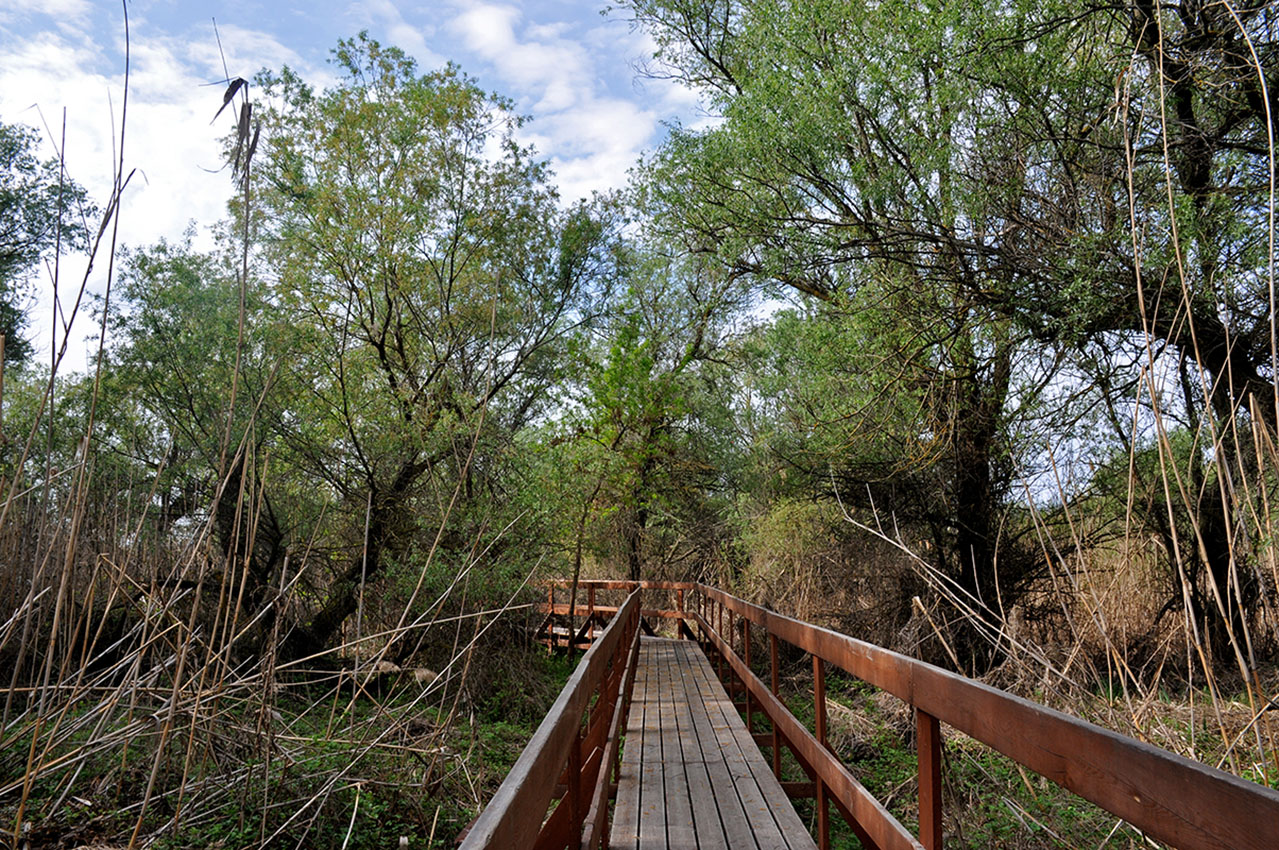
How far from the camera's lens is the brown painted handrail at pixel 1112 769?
3.36 feet

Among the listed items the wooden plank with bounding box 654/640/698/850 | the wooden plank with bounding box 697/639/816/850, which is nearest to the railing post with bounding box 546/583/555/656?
the wooden plank with bounding box 654/640/698/850

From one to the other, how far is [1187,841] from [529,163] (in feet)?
39.3

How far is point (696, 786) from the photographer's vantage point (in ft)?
13.0

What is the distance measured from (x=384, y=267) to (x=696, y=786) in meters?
8.46

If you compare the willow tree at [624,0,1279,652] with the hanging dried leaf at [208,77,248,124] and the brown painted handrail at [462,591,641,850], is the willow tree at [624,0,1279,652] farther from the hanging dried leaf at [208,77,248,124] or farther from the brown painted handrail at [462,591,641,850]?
the hanging dried leaf at [208,77,248,124]

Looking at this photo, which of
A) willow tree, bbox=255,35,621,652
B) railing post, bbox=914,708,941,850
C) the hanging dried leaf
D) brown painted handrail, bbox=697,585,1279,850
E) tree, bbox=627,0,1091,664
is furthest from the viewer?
willow tree, bbox=255,35,621,652

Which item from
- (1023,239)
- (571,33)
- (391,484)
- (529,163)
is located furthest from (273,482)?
(1023,239)

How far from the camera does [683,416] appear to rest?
60.2ft

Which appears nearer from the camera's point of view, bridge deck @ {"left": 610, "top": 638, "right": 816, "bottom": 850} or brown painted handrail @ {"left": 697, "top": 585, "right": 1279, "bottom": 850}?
brown painted handrail @ {"left": 697, "top": 585, "right": 1279, "bottom": 850}

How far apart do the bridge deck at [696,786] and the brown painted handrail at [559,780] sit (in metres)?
0.29

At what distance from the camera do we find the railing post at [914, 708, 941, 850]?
2002 millimetres

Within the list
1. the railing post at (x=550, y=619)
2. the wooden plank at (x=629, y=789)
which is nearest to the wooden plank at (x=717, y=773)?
the wooden plank at (x=629, y=789)

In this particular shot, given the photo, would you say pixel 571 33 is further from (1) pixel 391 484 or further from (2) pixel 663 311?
(2) pixel 663 311

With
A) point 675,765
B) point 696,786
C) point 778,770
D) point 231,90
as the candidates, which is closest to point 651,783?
point 696,786
